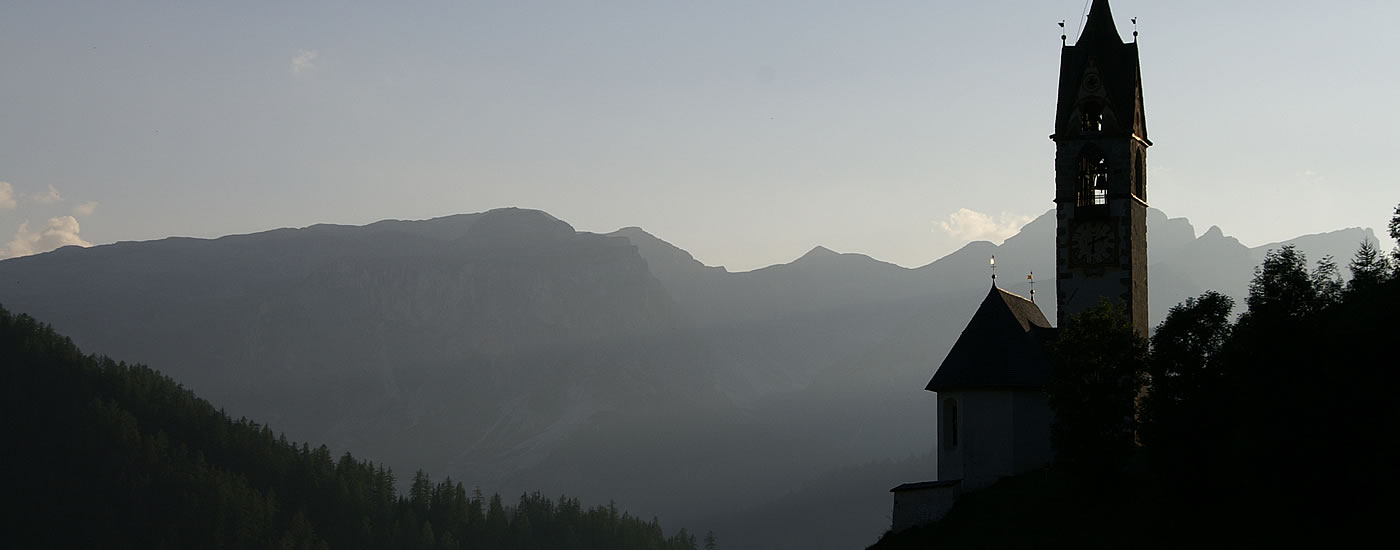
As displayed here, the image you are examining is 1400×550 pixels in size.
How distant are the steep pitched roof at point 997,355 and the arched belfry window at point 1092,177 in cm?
695

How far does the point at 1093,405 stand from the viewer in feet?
210

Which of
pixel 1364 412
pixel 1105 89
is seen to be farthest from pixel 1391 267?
pixel 1105 89

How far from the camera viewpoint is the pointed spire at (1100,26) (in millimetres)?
78188

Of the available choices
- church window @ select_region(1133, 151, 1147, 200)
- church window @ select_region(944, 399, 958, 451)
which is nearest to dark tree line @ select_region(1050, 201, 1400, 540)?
church window @ select_region(944, 399, 958, 451)

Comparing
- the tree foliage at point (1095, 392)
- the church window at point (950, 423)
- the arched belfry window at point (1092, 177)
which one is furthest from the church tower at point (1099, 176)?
the tree foliage at point (1095, 392)

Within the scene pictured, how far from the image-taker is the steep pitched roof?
73.1 meters

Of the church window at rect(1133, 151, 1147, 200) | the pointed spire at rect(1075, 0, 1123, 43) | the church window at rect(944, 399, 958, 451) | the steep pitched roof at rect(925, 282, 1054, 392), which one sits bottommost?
the church window at rect(944, 399, 958, 451)

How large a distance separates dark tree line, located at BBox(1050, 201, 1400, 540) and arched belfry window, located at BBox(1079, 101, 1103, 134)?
12233 mm

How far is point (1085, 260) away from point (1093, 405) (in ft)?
47.5

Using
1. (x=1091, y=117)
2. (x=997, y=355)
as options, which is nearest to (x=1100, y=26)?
(x=1091, y=117)

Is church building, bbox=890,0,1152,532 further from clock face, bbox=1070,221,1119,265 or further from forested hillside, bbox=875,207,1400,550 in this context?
forested hillside, bbox=875,207,1400,550

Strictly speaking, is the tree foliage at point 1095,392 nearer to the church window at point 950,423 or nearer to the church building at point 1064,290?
the church building at point 1064,290

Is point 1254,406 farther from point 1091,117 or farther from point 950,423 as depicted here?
point 1091,117

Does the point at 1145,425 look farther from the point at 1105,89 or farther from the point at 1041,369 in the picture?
the point at 1105,89
